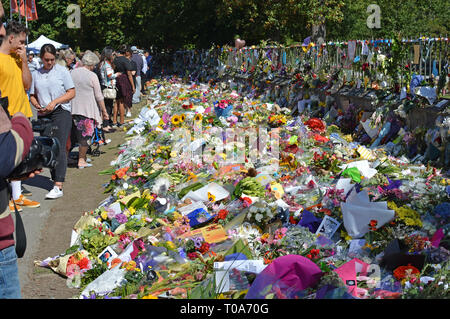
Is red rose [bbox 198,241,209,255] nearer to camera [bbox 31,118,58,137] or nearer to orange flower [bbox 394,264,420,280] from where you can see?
orange flower [bbox 394,264,420,280]

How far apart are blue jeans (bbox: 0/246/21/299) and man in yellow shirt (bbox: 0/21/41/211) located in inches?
101

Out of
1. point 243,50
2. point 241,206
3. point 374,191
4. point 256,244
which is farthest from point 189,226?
point 243,50

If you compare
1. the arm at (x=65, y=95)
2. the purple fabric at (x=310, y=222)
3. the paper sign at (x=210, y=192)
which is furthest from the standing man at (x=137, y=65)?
the purple fabric at (x=310, y=222)

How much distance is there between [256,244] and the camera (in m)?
4.41

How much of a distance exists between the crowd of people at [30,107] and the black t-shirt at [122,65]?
1.62ft

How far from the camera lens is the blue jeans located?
2.57 m

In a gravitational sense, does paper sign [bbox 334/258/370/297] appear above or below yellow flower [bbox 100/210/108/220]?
above

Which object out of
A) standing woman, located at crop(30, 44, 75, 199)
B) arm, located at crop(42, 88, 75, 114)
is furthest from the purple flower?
arm, located at crop(42, 88, 75, 114)

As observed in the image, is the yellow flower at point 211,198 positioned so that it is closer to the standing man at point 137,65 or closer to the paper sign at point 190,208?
the paper sign at point 190,208

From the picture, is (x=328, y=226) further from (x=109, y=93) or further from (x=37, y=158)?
(x=109, y=93)

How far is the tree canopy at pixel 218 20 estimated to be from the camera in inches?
1034

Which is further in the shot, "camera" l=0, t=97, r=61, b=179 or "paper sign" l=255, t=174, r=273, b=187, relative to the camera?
"paper sign" l=255, t=174, r=273, b=187
